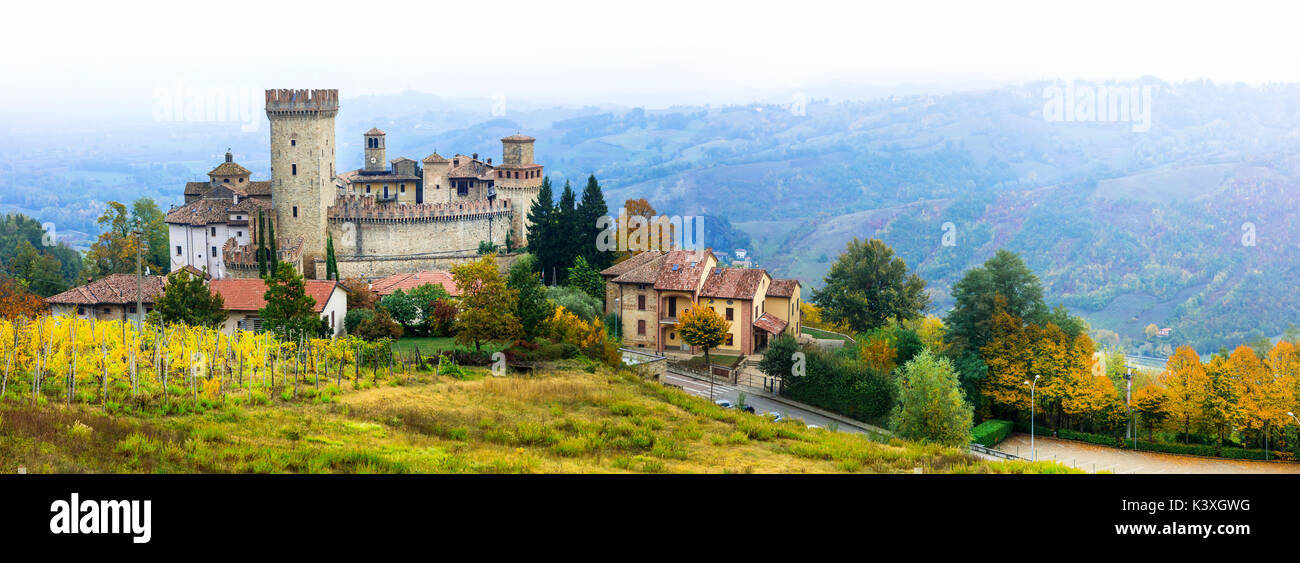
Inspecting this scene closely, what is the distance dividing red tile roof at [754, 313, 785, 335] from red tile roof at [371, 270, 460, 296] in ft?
45.9

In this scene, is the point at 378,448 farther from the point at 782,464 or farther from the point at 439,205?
the point at 439,205

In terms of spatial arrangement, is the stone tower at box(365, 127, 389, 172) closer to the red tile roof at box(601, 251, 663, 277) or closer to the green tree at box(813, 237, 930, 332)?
the red tile roof at box(601, 251, 663, 277)

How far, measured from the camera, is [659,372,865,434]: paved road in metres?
40.8

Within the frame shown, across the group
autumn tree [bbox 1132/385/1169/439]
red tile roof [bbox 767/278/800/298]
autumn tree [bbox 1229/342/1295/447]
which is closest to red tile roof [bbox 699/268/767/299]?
red tile roof [bbox 767/278/800/298]

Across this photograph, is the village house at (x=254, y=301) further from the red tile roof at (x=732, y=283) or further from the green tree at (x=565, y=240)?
the red tile roof at (x=732, y=283)

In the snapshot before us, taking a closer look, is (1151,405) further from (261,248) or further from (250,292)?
(261,248)

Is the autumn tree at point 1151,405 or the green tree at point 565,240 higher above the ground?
the green tree at point 565,240

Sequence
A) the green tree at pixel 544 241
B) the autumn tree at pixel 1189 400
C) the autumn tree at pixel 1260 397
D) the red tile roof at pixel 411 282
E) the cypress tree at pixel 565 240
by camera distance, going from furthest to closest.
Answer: the green tree at pixel 544 241 < the cypress tree at pixel 565 240 < the red tile roof at pixel 411 282 < the autumn tree at pixel 1189 400 < the autumn tree at pixel 1260 397

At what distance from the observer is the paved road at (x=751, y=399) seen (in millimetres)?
40750

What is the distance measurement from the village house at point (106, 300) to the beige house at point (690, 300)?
19.9 metres

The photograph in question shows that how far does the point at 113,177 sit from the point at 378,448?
19500cm

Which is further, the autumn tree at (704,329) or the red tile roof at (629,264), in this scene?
the red tile roof at (629,264)

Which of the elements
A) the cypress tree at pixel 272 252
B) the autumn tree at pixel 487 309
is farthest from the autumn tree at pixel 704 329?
the cypress tree at pixel 272 252

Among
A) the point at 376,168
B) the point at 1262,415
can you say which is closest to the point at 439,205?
the point at 376,168
